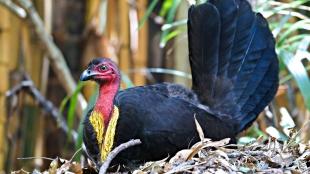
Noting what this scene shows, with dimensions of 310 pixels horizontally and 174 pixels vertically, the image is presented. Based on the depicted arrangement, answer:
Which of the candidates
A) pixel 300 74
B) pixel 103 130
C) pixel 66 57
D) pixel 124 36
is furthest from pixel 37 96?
pixel 300 74

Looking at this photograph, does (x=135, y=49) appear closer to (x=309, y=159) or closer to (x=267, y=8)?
(x=267, y=8)

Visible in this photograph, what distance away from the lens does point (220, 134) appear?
4227 mm

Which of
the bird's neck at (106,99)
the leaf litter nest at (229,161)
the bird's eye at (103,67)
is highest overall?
the bird's eye at (103,67)

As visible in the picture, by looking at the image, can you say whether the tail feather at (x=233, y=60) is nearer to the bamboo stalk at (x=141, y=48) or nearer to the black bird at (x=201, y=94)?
the black bird at (x=201, y=94)

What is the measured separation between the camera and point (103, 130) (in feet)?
12.6

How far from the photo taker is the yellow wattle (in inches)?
150

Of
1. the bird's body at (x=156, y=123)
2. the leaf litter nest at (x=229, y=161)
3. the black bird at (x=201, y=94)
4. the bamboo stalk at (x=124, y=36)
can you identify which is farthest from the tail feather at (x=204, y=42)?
the bamboo stalk at (x=124, y=36)

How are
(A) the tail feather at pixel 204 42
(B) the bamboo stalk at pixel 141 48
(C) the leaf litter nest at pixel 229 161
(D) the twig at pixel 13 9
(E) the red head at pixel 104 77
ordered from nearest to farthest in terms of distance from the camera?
(C) the leaf litter nest at pixel 229 161 < (E) the red head at pixel 104 77 < (A) the tail feather at pixel 204 42 < (D) the twig at pixel 13 9 < (B) the bamboo stalk at pixel 141 48

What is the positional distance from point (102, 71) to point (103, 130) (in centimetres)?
32

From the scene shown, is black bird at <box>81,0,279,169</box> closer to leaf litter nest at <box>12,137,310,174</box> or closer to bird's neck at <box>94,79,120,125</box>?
bird's neck at <box>94,79,120,125</box>

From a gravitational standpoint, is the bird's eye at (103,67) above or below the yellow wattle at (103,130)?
above

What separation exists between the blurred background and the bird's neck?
1.11m

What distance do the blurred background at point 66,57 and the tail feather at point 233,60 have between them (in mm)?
351

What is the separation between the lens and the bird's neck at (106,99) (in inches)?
152
